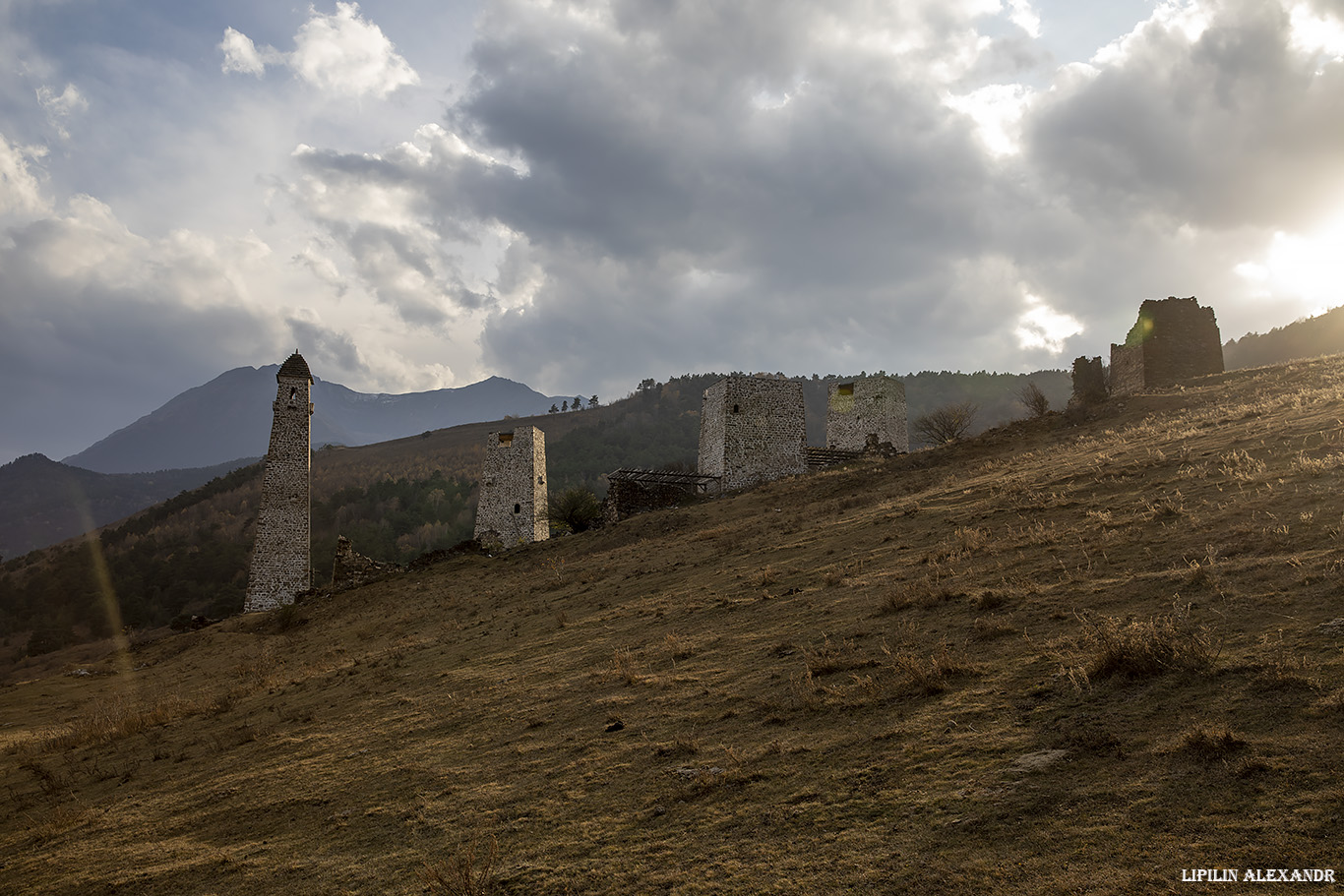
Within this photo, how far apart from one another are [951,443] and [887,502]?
28.7ft

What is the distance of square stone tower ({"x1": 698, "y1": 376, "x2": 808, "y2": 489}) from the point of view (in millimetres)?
27766

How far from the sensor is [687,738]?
5191mm

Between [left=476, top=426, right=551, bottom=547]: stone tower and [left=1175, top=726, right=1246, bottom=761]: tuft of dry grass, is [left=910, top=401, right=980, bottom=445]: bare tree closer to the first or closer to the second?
[left=476, top=426, right=551, bottom=547]: stone tower

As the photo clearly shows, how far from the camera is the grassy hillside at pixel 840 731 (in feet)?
10.8

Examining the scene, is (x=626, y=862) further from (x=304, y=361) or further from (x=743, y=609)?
(x=304, y=361)

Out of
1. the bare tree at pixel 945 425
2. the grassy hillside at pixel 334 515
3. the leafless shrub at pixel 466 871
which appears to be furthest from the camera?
the grassy hillside at pixel 334 515

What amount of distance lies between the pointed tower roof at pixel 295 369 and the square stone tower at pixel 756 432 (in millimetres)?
19044

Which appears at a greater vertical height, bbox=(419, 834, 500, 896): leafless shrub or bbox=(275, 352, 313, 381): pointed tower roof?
bbox=(275, 352, 313, 381): pointed tower roof

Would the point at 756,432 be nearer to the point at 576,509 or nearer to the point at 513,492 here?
the point at 576,509

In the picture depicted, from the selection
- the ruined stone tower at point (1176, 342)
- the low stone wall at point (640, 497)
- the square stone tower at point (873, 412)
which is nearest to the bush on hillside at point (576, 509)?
the low stone wall at point (640, 497)

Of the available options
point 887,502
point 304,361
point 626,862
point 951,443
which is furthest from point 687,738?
point 304,361

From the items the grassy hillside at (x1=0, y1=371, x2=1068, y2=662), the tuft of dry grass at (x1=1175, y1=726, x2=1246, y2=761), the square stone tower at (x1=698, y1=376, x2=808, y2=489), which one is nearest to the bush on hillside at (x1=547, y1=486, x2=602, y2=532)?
the square stone tower at (x1=698, y1=376, x2=808, y2=489)

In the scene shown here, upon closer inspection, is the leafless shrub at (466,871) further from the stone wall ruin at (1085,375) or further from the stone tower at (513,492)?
the stone tower at (513,492)

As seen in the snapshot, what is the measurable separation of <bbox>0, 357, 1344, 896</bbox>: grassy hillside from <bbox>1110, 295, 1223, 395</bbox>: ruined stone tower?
14306mm
